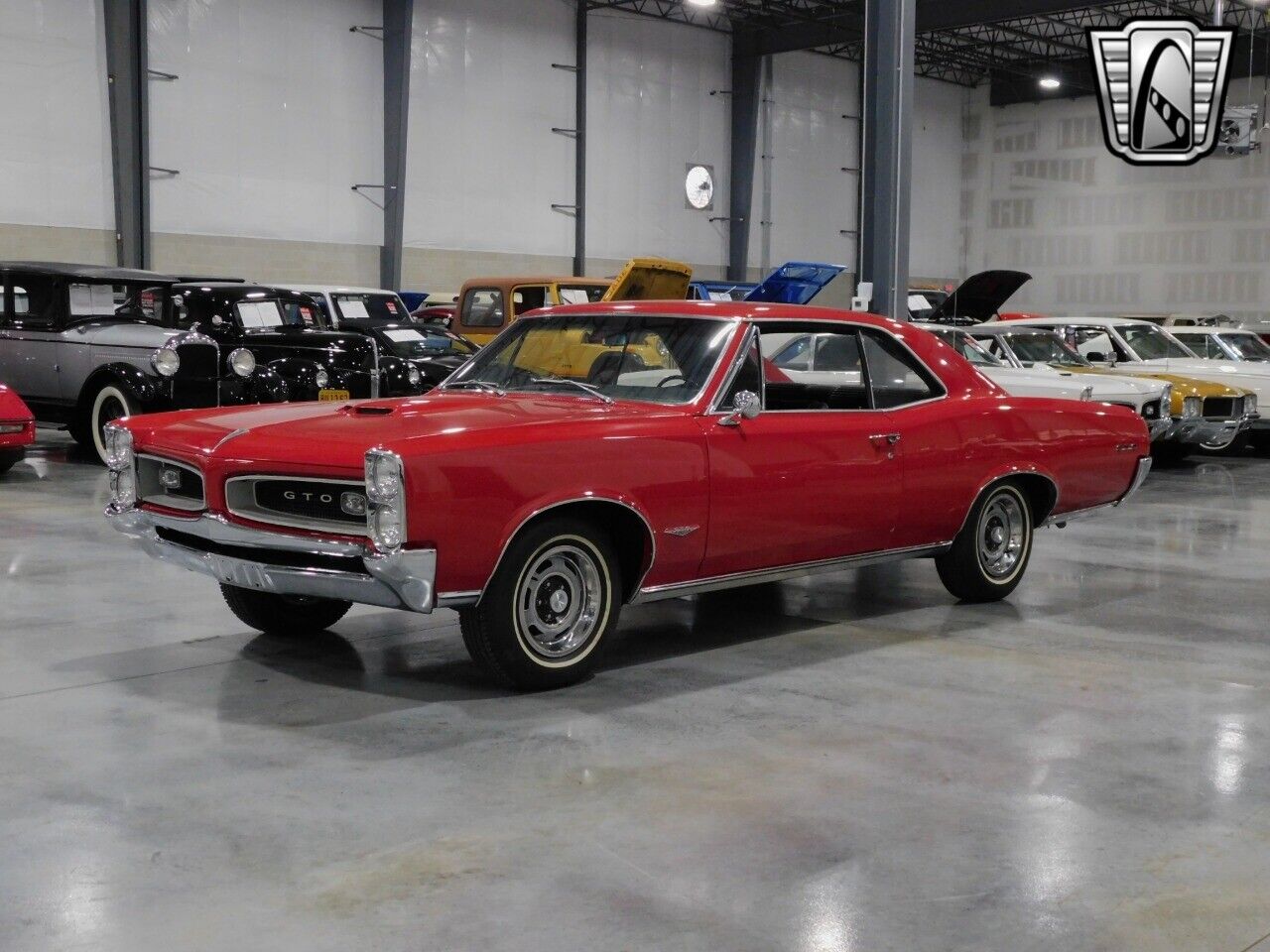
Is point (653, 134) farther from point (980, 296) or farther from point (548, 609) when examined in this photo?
point (548, 609)

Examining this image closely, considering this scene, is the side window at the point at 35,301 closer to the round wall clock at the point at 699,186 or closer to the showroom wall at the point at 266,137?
the showroom wall at the point at 266,137

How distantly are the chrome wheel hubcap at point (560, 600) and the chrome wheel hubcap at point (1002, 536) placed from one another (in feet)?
7.85

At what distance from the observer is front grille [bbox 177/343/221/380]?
11.4 m

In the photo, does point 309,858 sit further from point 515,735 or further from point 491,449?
point 491,449

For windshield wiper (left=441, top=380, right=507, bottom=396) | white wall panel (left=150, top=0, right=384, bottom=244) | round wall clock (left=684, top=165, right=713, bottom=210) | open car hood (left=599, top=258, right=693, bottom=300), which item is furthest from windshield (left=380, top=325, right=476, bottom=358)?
round wall clock (left=684, top=165, right=713, bottom=210)

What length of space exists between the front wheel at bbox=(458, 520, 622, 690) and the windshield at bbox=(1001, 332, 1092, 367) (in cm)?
919

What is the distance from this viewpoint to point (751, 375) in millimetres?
5594

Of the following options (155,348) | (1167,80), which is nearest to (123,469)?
(155,348)

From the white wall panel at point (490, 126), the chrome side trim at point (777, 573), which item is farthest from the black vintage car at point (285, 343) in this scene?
the white wall panel at point (490, 126)

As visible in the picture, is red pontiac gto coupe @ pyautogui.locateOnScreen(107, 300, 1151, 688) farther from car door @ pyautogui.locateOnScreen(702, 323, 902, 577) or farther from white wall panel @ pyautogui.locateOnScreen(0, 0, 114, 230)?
white wall panel @ pyautogui.locateOnScreen(0, 0, 114, 230)

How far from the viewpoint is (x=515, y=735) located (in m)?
4.42

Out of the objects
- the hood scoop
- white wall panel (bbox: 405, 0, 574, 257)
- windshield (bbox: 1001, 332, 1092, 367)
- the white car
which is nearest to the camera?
the hood scoop

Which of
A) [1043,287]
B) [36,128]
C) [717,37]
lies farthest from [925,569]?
[1043,287]

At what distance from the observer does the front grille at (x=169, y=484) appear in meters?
5.06
